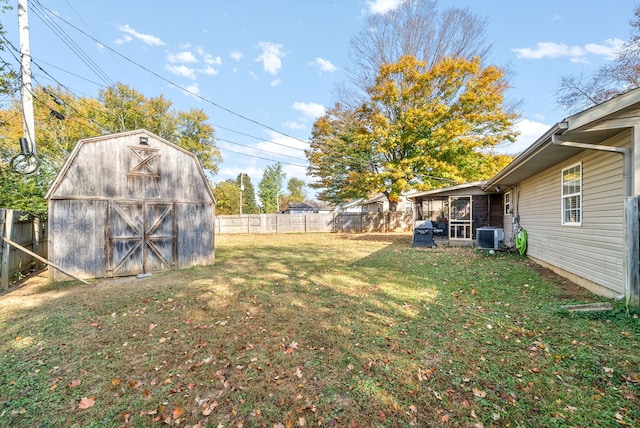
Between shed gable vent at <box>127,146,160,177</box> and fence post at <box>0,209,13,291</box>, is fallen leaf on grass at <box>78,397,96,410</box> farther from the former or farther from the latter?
shed gable vent at <box>127,146,160,177</box>

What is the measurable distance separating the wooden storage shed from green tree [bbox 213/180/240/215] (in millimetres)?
24447

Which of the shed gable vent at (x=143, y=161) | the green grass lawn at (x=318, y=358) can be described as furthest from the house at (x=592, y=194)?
the shed gable vent at (x=143, y=161)

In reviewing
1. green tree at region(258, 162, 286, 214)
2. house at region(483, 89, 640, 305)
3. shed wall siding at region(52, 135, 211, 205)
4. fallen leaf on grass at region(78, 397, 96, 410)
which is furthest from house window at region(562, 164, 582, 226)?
green tree at region(258, 162, 286, 214)

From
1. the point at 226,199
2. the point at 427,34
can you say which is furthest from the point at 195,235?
the point at 226,199

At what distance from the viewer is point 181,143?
87.2ft

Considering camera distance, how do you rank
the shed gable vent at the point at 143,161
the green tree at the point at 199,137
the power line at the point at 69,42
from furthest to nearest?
the green tree at the point at 199,137, the power line at the point at 69,42, the shed gable vent at the point at 143,161

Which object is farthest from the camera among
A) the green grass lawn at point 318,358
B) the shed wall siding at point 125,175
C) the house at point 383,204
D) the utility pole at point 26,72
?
the house at point 383,204

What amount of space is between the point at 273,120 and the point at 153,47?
7.82m

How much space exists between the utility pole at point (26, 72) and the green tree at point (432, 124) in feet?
49.2

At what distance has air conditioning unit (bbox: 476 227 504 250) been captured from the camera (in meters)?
10.6

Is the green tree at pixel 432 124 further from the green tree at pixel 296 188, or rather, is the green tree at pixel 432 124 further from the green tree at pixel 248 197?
the green tree at pixel 296 188

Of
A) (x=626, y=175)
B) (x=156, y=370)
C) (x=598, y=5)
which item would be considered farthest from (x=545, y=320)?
(x=598, y=5)

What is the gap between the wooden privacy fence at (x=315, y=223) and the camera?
21.4 m

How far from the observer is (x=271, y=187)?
50.8m
